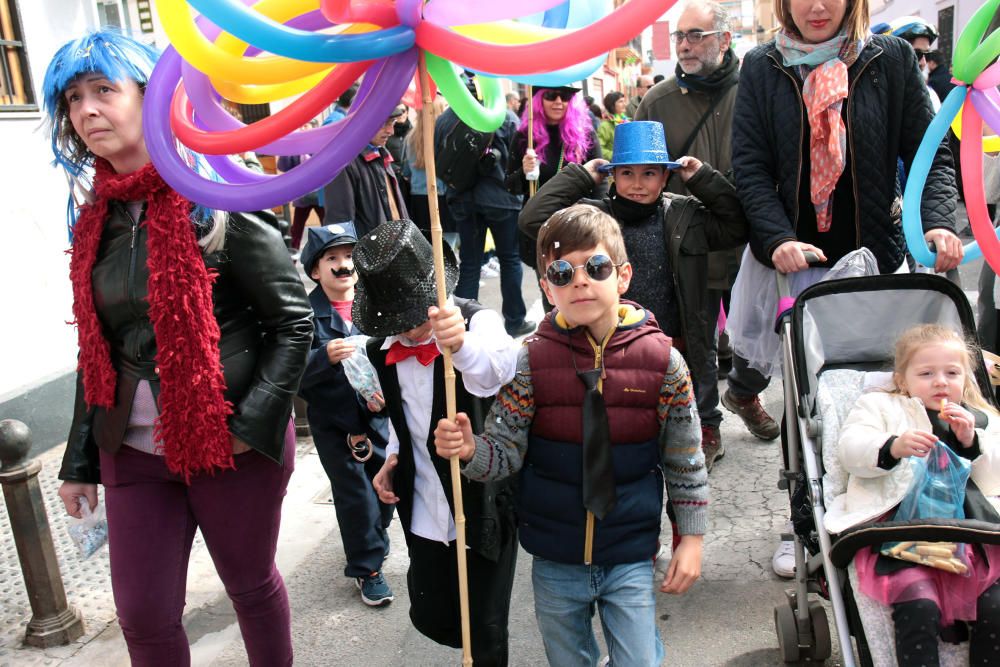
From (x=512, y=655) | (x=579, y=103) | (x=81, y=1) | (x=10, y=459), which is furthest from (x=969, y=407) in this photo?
(x=81, y=1)

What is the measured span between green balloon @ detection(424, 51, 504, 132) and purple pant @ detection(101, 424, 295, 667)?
44.7 inches

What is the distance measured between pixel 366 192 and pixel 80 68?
12.7 ft

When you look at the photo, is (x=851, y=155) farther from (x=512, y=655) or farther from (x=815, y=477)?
(x=512, y=655)

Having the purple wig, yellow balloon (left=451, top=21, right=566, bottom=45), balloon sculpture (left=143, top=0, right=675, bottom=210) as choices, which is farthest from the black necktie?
the purple wig

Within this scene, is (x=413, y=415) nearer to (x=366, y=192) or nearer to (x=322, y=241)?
(x=322, y=241)

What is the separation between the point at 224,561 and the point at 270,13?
5.07 feet

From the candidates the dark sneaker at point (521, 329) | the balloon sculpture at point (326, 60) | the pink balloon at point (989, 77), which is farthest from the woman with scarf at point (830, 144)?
the dark sneaker at point (521, 329)

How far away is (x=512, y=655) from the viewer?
132 inches

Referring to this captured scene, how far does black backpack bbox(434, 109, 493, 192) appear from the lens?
692cm

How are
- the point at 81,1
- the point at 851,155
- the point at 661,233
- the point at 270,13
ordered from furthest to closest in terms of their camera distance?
the point at 81,1 < the point at 661,233 < the point at 851,155 < the point at 270,13

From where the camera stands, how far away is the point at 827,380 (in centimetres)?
299

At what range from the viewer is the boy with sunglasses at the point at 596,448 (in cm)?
243

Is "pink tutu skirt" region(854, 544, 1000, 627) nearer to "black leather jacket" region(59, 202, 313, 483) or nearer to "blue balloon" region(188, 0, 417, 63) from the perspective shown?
"black leather jacket" region(59, 202, 313, 483)

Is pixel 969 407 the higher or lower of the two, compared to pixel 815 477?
higher
